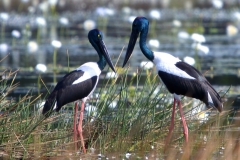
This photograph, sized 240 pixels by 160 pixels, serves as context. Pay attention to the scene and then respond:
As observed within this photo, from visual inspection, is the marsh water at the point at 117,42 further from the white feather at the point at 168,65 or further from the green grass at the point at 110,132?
the green grass at the point at 110,132

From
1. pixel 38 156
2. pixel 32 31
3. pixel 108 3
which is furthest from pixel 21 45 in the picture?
pixel 38 156

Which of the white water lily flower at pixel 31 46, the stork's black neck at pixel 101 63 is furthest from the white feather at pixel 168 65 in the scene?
the white water lily flower at pixel 31 46

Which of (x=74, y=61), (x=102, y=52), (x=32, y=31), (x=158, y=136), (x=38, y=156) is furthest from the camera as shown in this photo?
(x=32, y=31)

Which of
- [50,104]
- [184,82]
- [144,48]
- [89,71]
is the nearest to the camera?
[50,104]

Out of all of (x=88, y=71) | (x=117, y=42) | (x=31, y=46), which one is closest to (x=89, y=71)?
(x=88, y=71)

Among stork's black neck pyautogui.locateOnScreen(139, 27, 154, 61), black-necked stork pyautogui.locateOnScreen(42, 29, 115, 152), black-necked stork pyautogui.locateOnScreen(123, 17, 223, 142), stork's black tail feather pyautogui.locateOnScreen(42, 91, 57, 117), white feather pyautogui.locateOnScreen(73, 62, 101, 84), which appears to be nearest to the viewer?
stork's black tail feather pyautogui.locateOnScreen(42, 91, 57, 117)

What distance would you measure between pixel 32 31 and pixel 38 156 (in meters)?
13.1

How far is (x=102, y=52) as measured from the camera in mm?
7023

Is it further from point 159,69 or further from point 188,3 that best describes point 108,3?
point 159,69

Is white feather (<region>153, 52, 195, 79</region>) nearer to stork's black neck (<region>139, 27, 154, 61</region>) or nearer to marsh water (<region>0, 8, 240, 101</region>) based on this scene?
stork's black neck (<region>139, 27, 154, 61</region>)

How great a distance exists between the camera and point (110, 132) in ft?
20.3

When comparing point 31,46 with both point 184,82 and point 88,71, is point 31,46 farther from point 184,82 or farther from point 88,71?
point 184,82

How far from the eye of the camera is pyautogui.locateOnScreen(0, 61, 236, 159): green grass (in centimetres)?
544

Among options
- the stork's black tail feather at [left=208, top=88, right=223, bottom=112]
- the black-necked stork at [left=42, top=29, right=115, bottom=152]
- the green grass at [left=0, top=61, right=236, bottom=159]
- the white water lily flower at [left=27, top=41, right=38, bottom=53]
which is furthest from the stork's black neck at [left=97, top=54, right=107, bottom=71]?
the white water lily flower at [left=27, top=41, right=38, bottom=53]
